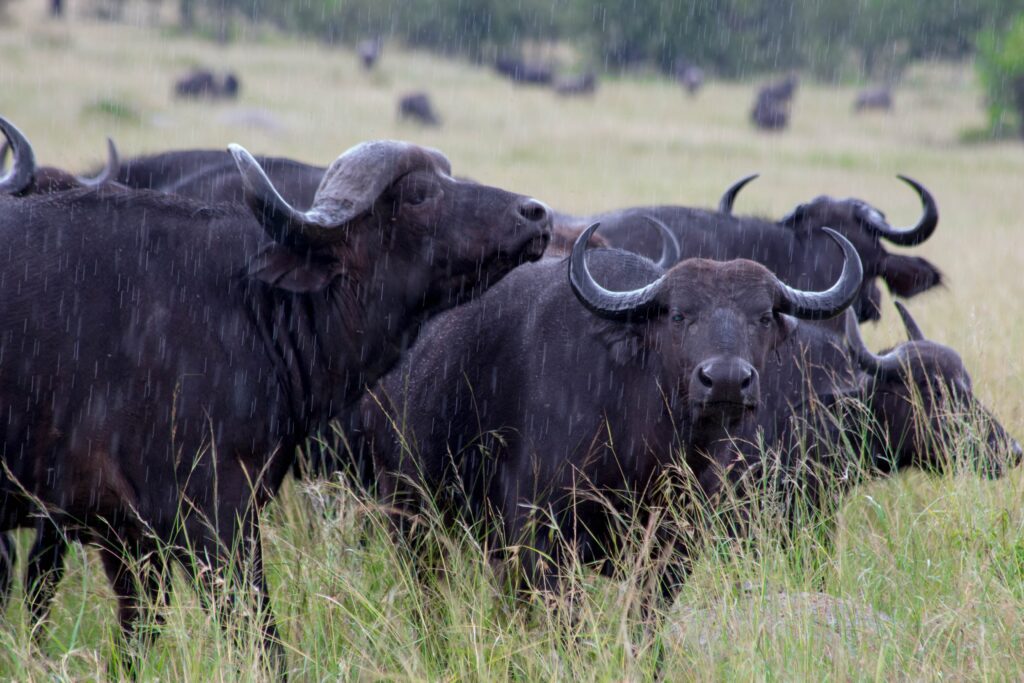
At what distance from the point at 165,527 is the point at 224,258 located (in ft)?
3.34

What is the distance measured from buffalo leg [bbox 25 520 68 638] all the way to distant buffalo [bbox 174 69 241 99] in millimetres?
31324

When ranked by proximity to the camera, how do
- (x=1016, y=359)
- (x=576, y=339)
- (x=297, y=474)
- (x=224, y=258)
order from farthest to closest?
(x=1016, y=359)
(x=297, y=474)
(x=576, y=339)
(x=224, y=258)

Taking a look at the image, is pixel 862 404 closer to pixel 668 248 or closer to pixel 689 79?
pixel 668 248

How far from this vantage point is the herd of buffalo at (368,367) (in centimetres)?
415

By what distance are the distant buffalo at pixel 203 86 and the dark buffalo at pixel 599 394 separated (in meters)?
31.5

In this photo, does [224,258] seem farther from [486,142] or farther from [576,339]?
[486,142]

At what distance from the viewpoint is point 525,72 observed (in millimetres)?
51781

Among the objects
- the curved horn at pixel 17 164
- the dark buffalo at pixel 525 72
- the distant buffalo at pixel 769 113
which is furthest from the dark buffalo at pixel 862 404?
the dark buffalo at pixel 525 72

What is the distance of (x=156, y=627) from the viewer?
408cm

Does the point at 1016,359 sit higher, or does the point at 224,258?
the point at 224,258

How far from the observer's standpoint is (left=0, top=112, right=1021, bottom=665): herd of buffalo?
13.6 ft

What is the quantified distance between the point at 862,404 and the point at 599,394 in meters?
1.76

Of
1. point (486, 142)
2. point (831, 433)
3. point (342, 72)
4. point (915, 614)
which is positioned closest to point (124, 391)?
point (915, 614)

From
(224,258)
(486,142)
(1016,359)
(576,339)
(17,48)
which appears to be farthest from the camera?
(17,48)
